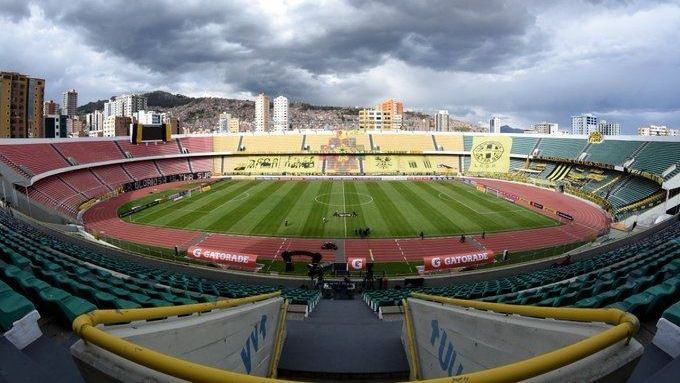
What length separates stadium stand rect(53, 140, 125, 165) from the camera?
53.8 metres

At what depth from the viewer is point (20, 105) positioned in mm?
98250

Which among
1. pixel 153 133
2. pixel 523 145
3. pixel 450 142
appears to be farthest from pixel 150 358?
pixel 450 142

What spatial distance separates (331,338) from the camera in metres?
9.16

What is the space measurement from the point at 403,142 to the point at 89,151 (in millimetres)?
56235

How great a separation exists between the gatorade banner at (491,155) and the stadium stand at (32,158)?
65094mm

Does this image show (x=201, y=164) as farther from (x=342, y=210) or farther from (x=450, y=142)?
(x=450, y=142)

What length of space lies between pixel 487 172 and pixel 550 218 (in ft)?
111

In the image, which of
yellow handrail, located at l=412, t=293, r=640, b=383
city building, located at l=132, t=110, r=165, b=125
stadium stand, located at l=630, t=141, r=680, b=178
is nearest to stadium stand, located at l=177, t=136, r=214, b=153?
stadium stand, located at l=630, t=141, r=680, b=178

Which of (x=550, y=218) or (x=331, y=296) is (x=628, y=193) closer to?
(x=550, y=218)

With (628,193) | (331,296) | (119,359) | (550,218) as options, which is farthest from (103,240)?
(628,193)

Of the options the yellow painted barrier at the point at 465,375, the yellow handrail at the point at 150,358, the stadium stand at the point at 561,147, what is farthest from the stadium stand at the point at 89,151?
the stadium stand at the point at 561,147

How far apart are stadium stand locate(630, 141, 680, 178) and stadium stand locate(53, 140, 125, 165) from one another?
242ft

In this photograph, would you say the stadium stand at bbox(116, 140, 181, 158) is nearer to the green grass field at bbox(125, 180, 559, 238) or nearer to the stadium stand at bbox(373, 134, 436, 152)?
the green grass field at bbox(125, 180, 559, 238)

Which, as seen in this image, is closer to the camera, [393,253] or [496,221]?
[393,253]
